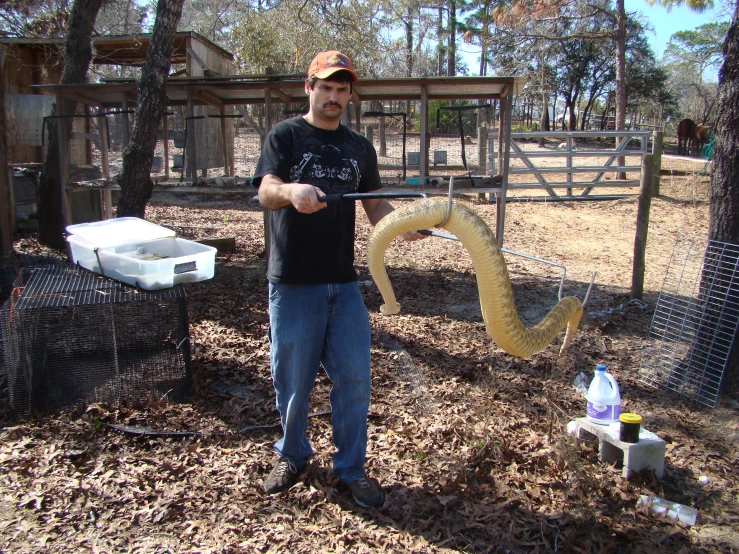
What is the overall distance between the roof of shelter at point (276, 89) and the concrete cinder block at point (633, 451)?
4778 millimetres

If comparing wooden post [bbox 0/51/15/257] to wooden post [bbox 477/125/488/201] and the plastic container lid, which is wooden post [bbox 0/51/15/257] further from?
wooden post [bbox 477/125/488/201]

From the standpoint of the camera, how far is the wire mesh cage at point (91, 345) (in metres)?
3.87

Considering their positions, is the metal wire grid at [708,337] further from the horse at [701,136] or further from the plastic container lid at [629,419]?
the horse at [701,136]

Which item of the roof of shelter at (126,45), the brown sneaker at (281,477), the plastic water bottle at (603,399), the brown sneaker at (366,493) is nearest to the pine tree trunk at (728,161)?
the plastic water bottle at (603,399)

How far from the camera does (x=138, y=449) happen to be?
11.8 feet

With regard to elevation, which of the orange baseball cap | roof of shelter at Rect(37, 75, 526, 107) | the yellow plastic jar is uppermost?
roof of shelter at Rect(37, 75, 526, 107)

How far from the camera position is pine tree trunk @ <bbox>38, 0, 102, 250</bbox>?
335 inches

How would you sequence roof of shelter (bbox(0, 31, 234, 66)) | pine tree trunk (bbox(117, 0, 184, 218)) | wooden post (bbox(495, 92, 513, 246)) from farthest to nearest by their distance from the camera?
roof of shelter (bbox(0, 31, 234, 66)), wooden post (bbox(495, 92, 513, 246)), pine tree trunk (bbox(117, 0, 184, 218))

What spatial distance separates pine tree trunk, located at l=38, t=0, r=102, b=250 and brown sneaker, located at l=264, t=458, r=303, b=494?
6.81 meters

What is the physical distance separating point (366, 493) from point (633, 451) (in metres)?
1.53

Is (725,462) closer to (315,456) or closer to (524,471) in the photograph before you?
(524,471)

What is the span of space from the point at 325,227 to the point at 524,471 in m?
1.83

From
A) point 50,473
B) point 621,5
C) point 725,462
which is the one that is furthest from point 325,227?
point 621,5

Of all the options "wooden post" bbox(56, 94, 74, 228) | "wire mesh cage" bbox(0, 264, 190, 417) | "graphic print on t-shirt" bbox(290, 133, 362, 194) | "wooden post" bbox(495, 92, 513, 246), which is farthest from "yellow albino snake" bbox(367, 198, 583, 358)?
"wooden post" bbox(56, 94, 74, 228)
